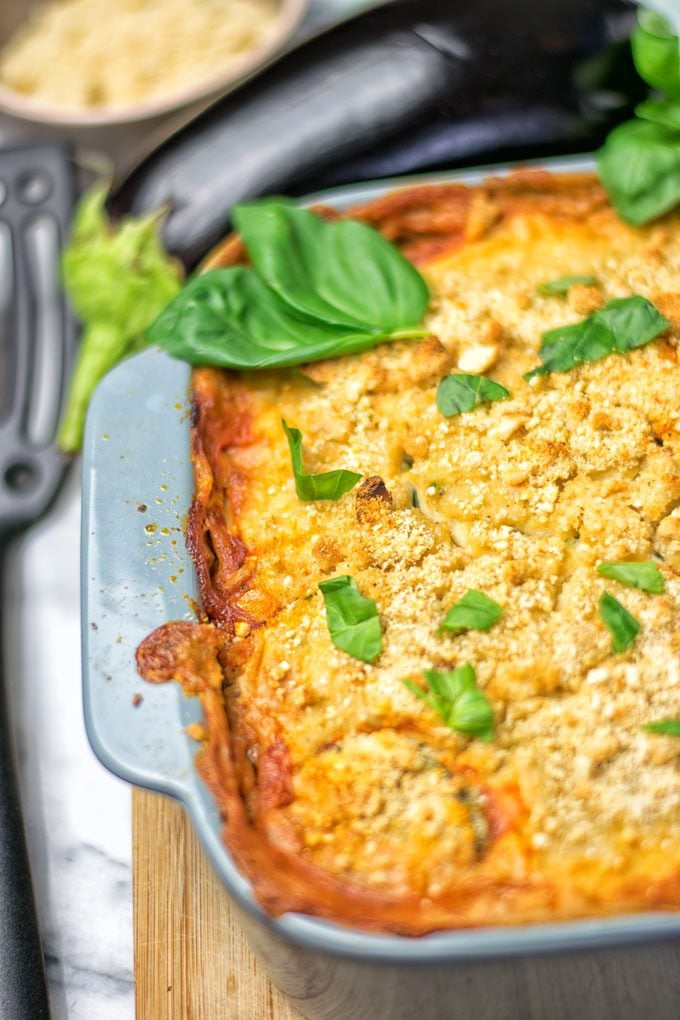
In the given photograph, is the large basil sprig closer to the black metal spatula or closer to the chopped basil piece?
the chopped basil piece

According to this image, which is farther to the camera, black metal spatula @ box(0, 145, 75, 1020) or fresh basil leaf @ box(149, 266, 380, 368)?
black metal spatula @ box(0, 145, 75, 1020)

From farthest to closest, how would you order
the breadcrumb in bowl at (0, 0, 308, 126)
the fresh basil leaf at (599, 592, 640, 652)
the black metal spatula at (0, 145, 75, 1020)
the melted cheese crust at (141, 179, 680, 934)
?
the breadcrumb in bowl at (0, 0, 308, 126), the black metal spatula at (0, 145, 75, 1020), the fresh basil leaf at (599, 592, 640, 652), the melted cheese crust at (141, 179, 680, 934)

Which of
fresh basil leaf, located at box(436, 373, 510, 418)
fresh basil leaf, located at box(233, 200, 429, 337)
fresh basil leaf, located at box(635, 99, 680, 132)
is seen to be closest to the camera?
fresh basil leaf, located at box(436, 373, 510, 418)

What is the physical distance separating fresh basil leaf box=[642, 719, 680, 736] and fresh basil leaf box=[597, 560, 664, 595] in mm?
186

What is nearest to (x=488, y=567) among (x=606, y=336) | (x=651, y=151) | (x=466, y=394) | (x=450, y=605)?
(x=450, y=605)

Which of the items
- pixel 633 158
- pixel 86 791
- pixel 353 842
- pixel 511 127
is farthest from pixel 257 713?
pixel 511 127

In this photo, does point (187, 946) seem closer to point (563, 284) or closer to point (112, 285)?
point (563, 284)

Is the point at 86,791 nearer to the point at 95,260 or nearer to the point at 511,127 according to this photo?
the point at 95,260

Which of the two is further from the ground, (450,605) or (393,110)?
(393,110)

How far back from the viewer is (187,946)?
1642 mm

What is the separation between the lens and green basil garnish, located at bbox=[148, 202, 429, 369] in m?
1.75

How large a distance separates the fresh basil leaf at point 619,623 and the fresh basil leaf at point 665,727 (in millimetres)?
107

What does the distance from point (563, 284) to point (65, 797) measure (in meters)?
1.22

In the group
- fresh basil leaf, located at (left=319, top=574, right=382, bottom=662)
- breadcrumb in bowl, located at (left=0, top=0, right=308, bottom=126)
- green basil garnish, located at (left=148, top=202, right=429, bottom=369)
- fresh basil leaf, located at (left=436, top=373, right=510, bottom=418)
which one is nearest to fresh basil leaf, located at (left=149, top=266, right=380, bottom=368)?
green basil garnish, located at (left=148, top=202, right=429, bottom=369)
